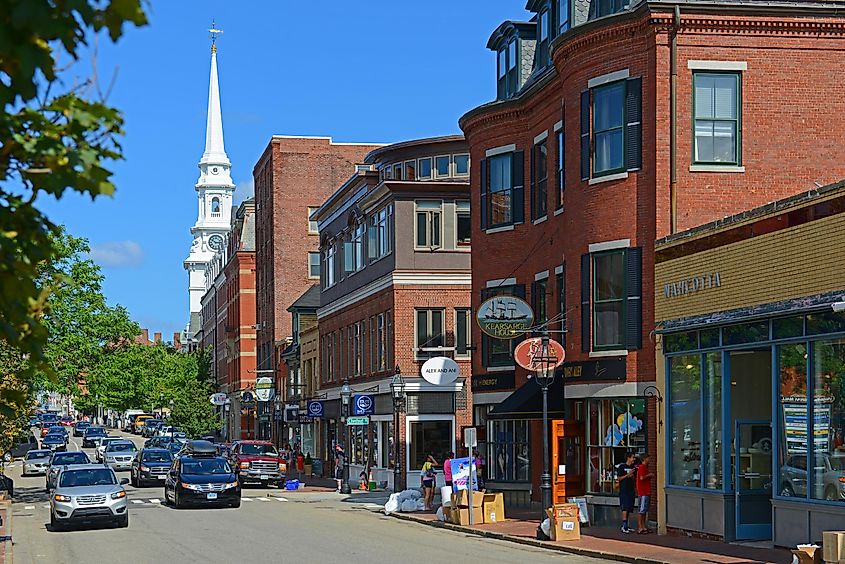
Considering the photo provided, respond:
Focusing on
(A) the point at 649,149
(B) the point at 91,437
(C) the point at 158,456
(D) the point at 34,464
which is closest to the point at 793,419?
(A) the point at 649,149

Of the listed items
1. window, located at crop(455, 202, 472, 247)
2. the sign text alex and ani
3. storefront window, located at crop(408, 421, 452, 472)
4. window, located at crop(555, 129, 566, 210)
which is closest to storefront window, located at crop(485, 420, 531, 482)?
window, located at crop(555, 129, 566, 210)

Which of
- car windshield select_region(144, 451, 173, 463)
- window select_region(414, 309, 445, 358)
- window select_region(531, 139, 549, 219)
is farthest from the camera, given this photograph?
car windshield select_region(144, 451, 173, 463)

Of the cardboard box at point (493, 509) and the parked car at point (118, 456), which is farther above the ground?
the cardboard box at point (493, 509)

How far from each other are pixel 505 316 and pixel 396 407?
16093 millimetres

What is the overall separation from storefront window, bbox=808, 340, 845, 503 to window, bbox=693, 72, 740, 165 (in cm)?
691

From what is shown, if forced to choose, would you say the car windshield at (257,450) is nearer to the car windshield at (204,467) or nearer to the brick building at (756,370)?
the car windshield at (204,467)

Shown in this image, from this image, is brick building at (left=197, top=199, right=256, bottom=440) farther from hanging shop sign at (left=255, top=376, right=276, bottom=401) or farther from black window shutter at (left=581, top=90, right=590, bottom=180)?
black window shutter at (left=581, top=90, right=590, bottom=180)

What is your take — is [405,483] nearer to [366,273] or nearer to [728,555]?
[366,273]

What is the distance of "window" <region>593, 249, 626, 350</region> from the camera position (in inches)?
1097

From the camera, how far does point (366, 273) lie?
178 ft

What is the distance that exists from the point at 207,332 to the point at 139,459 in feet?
262

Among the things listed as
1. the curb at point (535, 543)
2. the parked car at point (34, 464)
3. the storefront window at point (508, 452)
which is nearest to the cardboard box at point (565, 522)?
the curb at point (535, 543)

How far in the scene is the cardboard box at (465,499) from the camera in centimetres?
3130

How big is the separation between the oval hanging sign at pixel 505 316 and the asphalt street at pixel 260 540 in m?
5.35
